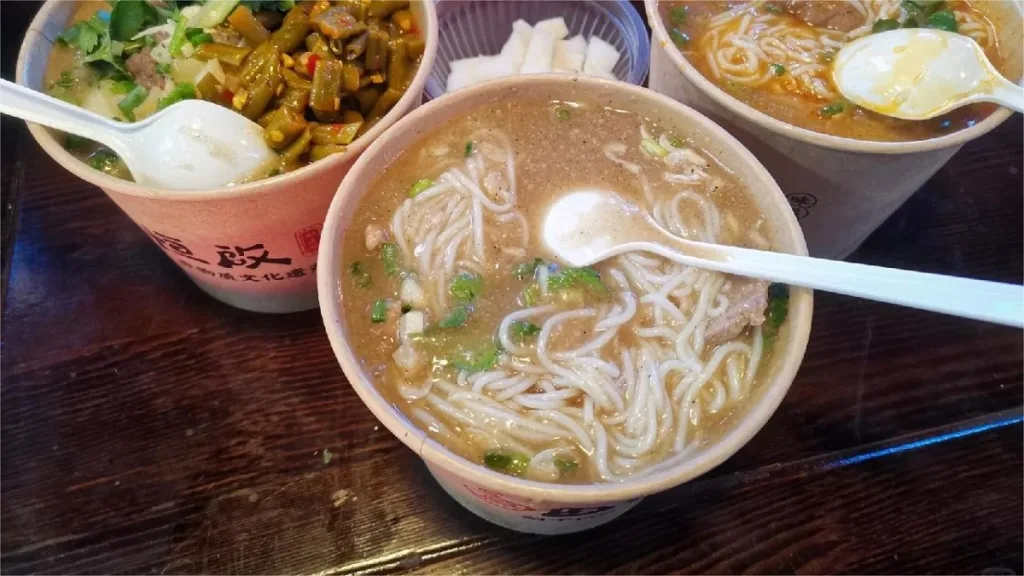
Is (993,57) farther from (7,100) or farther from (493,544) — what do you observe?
(7,100)

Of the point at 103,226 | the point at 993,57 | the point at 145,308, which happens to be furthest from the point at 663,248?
the point at 103,226

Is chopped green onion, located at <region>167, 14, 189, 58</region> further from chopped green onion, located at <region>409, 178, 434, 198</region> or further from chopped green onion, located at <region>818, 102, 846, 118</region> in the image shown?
chopped green onion, located at <region>818, 102, 846, 118</region>

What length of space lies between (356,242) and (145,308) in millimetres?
832

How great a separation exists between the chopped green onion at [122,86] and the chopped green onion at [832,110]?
164cm

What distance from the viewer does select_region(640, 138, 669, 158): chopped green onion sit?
59.7 inches

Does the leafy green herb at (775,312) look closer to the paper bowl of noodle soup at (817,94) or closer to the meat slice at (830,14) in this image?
the paper bowl of noodle soup at (817,94)

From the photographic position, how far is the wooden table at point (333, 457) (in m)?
1.56

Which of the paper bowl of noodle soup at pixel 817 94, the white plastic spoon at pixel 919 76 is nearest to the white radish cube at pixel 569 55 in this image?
the paper bowl of noodle soup at pixel 817 94

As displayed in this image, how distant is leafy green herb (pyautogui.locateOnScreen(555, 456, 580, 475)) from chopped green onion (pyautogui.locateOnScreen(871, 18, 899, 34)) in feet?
4.49

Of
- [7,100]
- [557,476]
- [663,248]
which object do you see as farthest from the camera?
[7,100]

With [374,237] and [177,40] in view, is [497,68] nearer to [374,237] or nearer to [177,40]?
[177,40]

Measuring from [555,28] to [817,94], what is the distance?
0.93 metres

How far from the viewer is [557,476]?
1168 mm

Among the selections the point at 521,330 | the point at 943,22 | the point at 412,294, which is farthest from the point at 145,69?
the point at 943,22
